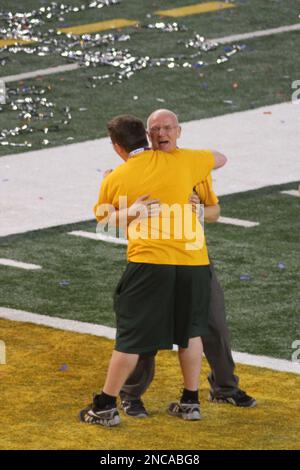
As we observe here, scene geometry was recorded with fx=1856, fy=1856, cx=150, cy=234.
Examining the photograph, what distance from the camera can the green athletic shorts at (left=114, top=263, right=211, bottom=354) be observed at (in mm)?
9711

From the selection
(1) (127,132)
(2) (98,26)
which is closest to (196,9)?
(2) (98,26)

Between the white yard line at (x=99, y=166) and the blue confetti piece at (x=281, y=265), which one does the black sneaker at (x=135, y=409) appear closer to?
the blue confetti piece at (x=281, y=265)

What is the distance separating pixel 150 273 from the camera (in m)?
9.70

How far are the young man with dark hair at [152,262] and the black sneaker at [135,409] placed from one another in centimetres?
17

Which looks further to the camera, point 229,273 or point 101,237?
point 101,237

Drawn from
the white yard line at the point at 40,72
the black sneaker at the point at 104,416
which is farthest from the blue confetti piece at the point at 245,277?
the white yard line at the point at 40,72

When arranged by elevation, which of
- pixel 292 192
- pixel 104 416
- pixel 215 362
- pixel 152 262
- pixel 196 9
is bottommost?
pixel 196 9

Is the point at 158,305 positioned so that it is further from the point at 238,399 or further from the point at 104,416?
the point at 238,399

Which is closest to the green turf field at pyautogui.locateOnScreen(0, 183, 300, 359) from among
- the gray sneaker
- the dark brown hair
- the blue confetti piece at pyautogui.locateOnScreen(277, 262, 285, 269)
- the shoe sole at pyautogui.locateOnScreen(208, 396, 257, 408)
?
the blue confetti piece at pyautogui.locateOnScreen(277, 262, 285, 269)

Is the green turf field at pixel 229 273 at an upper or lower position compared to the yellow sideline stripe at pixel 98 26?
upper

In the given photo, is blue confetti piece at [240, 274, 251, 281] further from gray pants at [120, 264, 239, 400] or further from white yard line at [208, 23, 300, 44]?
white yard line at [208, 23, 300, 44]

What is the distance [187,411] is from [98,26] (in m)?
14.3

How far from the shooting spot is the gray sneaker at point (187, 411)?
9.93 meters

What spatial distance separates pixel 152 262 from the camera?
9695 millimetres
